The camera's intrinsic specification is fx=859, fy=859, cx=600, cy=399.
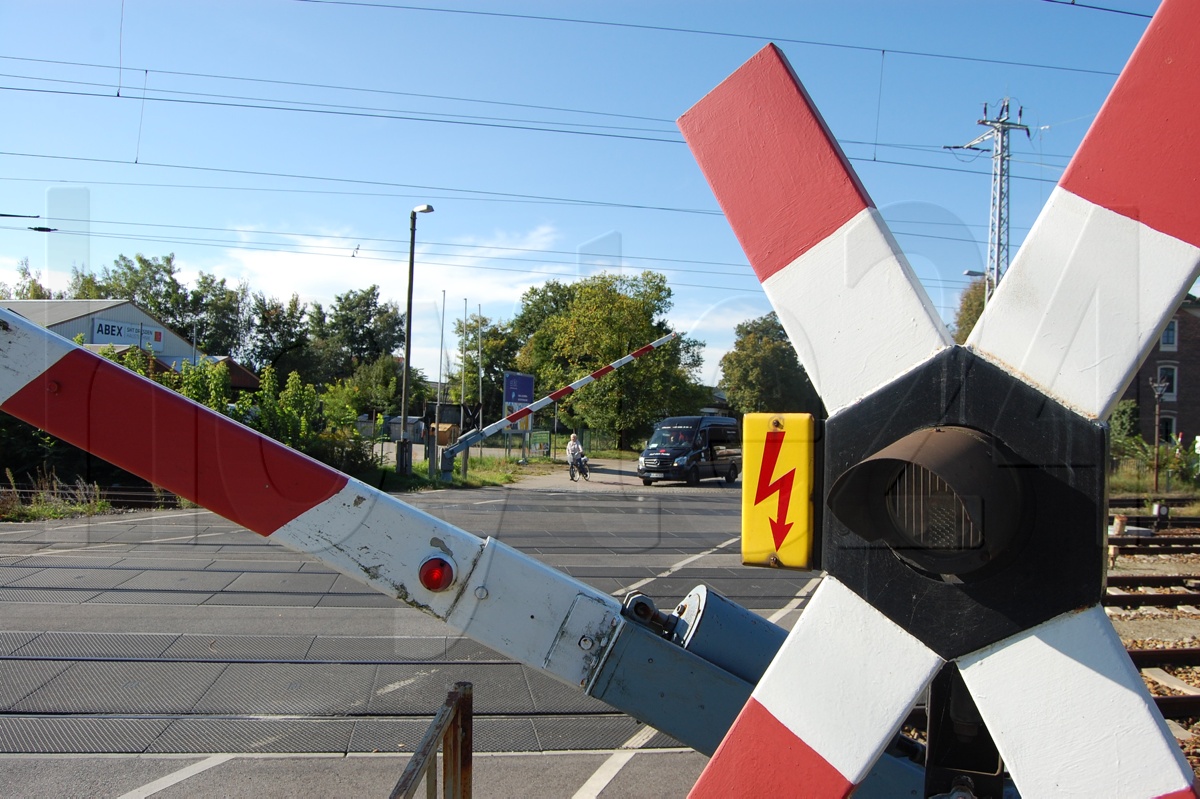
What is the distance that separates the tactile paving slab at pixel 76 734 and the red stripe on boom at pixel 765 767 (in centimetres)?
459

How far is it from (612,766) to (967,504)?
419 cm

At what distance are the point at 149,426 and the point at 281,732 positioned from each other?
386 centimetres

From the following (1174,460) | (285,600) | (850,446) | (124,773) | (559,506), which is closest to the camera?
(850,446)

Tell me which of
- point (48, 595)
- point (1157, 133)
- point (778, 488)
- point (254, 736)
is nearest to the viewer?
point (1157, 133)

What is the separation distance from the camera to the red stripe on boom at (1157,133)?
857mm

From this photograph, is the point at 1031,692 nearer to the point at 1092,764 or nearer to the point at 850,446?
the point at 1092,764

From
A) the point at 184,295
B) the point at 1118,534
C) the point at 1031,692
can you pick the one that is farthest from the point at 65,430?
the point at 1118,534

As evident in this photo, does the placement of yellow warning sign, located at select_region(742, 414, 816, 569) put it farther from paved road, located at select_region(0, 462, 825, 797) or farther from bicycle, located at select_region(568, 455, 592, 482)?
bicycle, located at select_region(568, 455, 592, 482)

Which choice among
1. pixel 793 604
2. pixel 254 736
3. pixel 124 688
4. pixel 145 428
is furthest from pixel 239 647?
pixel 145 428

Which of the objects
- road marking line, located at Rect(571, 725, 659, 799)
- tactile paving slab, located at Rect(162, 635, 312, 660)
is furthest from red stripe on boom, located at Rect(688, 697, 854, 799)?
tactile paving slab, located at Rect(162, 635, 312, 660)

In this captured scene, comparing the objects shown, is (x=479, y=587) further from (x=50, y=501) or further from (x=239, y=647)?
(x=50, y=501)

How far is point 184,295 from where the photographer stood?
12.7m

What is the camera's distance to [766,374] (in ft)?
6.06

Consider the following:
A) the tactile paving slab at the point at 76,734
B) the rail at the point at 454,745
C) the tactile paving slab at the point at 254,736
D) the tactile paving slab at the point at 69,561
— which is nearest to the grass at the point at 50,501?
the tactile paving slab at the point at 69,561
